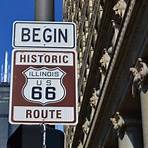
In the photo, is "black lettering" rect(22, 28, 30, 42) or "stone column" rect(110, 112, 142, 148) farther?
"stone column" rect(110, 112, 142, 148)

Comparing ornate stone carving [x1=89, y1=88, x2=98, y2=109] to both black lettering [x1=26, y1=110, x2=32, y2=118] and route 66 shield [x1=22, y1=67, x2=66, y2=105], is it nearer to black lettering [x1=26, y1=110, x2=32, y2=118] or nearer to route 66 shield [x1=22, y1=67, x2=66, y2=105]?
route 66 shield [x1=22, y1=67, x2=66, y2=105]

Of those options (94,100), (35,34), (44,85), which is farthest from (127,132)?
(44,85)

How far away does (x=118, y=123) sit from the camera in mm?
19094

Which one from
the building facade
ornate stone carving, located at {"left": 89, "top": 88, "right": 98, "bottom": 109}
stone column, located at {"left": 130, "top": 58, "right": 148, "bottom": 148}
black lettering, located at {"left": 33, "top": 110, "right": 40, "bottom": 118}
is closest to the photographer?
black lettering, located at {"left": 33, "top": 110, "right": 40, "bottom": 118}

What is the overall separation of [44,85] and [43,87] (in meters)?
0.03

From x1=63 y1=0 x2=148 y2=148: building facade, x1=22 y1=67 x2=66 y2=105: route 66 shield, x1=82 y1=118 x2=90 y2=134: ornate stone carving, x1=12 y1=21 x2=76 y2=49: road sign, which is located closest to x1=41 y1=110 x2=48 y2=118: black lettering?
x1=22 y1=67 x2=66 y2=105: route 66 shield

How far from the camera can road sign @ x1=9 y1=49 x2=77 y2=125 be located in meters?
6.49

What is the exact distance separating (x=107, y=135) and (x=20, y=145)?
52.4 feet

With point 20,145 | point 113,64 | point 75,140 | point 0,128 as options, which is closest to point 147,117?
point 113,64

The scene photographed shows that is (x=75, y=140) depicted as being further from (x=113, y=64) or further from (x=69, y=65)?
(x=69, y=65)

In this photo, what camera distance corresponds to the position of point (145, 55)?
1591 cm

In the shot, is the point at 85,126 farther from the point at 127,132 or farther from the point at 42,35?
the point at 42,35

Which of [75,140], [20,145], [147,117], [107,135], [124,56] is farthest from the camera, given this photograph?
[75,140]

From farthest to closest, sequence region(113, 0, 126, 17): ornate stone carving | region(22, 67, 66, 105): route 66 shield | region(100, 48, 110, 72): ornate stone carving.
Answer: region(100, 48, 110, 72): ornate stone carving → region(113, 0, 126, 17): ornate stone carving → region(22, 67, 66, 105): route 66 shield
